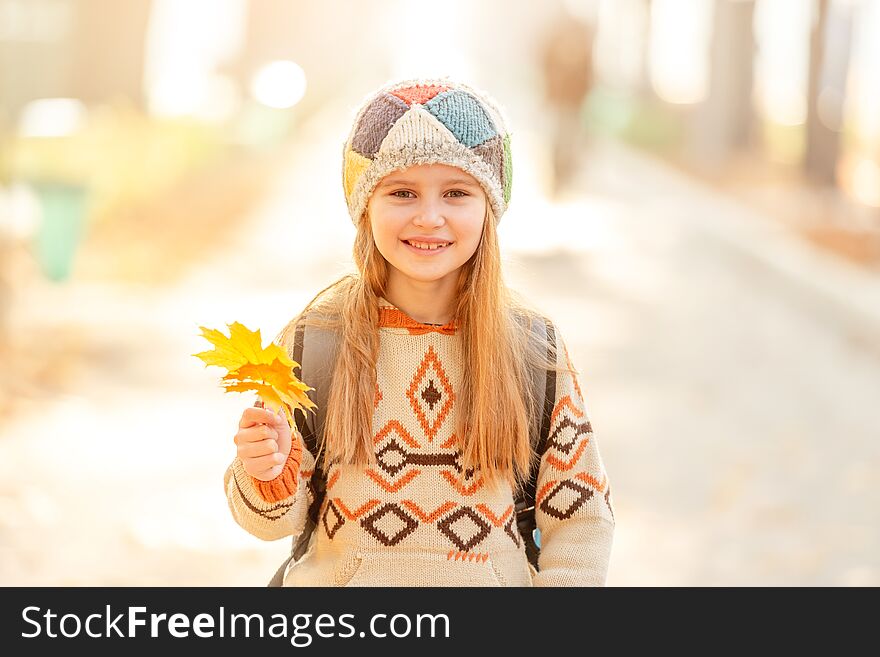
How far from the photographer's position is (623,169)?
21.6 metres

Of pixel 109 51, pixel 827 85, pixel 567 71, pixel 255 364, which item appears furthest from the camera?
pixel 109 51

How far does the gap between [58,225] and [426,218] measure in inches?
326

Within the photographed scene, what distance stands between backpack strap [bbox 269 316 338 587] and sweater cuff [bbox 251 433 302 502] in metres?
0.15

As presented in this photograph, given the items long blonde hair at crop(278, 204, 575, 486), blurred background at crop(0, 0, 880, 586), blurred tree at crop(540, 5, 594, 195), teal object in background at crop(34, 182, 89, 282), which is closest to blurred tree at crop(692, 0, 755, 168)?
blurred background at crop(0, 0, 880, 586)

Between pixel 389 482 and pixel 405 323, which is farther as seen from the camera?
pixel 405 323

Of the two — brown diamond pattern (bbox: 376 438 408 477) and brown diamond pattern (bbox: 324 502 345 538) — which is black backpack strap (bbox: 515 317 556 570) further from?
brown diamond pattern (bbox: 324 502 345 538)

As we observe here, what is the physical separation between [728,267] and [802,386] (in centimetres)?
440

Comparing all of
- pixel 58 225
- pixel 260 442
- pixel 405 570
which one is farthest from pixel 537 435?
pixel 58 225

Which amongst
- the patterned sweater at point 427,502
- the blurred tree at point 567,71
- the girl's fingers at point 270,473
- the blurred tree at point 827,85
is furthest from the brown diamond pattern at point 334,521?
the blurred tree at point 827,85

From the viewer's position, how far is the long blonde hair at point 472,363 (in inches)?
109

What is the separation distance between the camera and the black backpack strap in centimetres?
289

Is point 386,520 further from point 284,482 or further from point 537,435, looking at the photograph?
point 537,435

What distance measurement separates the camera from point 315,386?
2.89 meters
